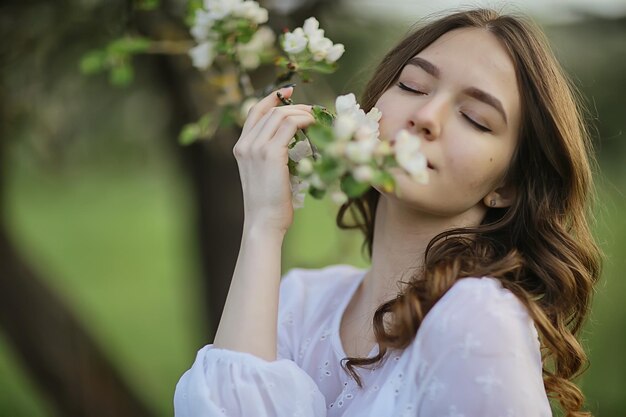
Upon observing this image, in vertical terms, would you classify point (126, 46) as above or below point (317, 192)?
below

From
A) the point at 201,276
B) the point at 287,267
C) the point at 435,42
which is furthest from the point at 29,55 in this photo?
the point at 435,42

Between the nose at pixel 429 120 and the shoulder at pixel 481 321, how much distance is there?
0.27 metres

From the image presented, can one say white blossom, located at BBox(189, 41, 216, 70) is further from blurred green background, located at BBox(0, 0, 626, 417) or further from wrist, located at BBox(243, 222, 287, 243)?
wrist, located at BBox(243, 222, 287, 243)

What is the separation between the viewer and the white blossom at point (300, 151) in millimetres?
1594

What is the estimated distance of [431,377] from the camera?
1.48 meters

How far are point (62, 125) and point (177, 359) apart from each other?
286cm

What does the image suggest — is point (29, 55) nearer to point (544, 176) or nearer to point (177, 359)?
point (544, 176)

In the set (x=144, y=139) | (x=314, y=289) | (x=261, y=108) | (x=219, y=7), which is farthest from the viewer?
(x=144, y=139)

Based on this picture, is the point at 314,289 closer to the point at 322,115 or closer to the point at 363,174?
the point at 322,115

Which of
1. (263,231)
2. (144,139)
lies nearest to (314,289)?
(263,231)

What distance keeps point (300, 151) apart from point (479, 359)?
50cm

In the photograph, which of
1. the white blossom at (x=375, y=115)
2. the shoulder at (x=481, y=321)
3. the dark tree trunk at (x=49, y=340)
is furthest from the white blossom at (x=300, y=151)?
the dark tree trunk at (x=49, y=340)

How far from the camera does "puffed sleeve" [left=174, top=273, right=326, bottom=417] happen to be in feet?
5.02

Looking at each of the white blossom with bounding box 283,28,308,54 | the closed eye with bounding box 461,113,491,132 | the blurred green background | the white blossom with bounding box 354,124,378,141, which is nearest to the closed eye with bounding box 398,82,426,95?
the closed eye with bounding box 461,113,491,132
